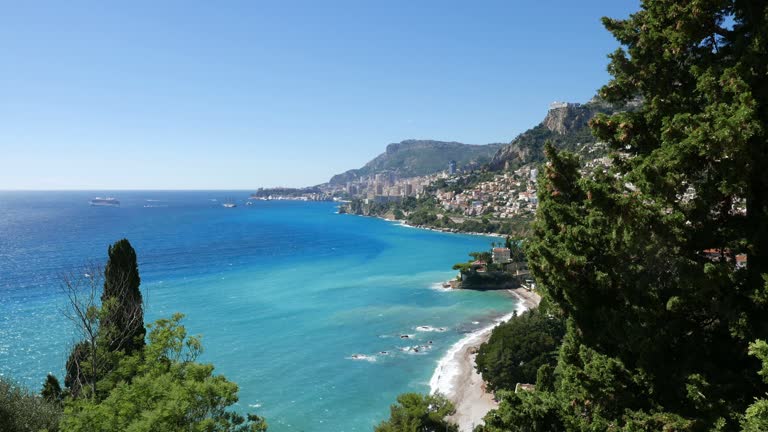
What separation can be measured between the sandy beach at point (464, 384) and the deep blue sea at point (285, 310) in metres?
1.00

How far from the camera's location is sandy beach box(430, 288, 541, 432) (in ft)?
69.8

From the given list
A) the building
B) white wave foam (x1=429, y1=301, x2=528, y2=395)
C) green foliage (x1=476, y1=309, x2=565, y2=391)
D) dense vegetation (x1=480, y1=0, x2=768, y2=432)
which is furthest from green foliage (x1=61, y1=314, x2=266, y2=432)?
the building

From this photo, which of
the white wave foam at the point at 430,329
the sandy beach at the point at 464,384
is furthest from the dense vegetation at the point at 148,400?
the white wave foam at the point at 430,329

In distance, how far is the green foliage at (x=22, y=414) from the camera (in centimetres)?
1021

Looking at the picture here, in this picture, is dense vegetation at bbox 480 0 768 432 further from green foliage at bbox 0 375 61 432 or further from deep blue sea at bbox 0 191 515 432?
deep blue sea at bbox 0 191 515 432

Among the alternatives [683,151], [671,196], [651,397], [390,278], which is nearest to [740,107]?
[683,151]

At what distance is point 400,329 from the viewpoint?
35719 mm

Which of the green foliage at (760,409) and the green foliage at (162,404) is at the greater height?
the green foliage at (760,409)

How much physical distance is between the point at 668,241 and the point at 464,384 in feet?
71.4

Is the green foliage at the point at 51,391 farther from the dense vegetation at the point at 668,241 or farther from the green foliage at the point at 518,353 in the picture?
the green foliage at the point at 518,353

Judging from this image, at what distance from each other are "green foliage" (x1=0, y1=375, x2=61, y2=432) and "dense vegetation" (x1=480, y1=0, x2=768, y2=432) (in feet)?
36.0

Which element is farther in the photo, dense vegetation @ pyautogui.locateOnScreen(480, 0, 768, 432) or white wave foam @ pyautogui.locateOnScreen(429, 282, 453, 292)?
white wave foam @ pyautogui.locateOnScreen(429, 282, 453, 292)

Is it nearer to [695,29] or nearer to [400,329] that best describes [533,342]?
[400,329]

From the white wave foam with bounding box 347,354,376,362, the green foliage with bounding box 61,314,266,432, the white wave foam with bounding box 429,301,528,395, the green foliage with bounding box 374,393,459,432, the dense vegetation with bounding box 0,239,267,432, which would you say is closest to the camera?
the green foliage with bounding box 61,314,266,432
